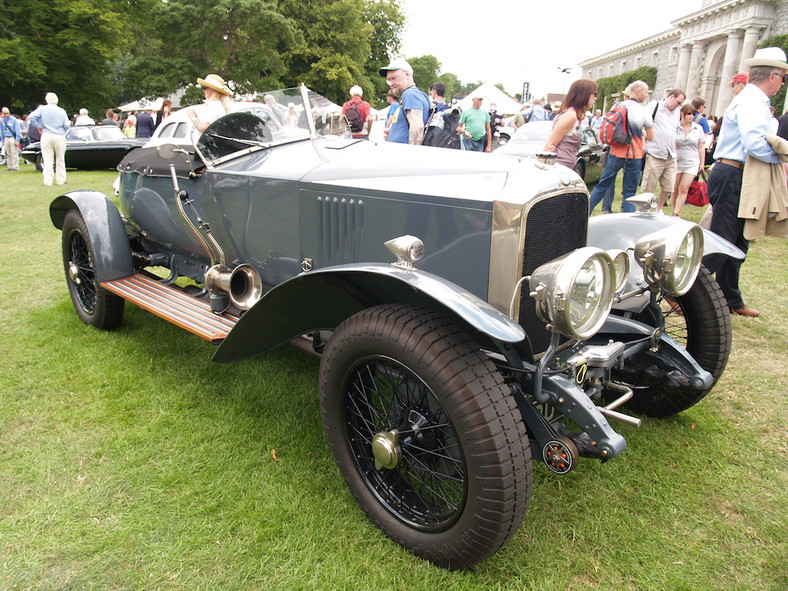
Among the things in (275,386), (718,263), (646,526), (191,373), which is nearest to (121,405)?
(191,373)

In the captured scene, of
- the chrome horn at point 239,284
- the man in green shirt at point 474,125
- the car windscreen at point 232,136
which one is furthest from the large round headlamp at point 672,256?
the man in green shirt at point 474,125

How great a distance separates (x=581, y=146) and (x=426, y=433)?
30.5 ft

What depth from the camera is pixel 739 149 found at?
4.37 m

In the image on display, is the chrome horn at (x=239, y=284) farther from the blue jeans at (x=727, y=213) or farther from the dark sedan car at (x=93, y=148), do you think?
the dark sedan car at (x=93, y=148)

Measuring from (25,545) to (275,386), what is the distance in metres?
1.51

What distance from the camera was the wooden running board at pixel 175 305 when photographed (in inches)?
120

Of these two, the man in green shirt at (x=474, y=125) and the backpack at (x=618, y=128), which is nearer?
the backpack at (x=618, y=128)

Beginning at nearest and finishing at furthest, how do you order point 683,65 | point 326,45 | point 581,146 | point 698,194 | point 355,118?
point 698,194 → point 355,118 → point 581,146 → point 326,45 → point 683,65

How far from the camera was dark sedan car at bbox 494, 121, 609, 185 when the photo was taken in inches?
331

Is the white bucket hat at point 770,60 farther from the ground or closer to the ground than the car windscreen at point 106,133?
farther from the ground

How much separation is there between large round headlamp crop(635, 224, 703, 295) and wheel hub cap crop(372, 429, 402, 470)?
1.41m

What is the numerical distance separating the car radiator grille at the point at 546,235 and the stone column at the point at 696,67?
156ft

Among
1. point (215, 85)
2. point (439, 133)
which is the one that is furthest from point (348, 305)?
point (439, 133)

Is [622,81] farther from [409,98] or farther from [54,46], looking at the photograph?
[409,98]
